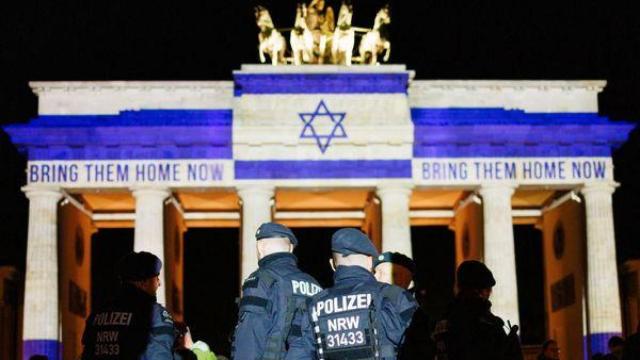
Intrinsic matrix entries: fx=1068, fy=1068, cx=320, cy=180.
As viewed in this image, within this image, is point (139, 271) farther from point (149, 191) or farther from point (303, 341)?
point (149, 191)

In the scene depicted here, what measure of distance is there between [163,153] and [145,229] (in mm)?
2997

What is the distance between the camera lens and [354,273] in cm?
856

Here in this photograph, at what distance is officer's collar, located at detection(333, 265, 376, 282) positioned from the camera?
8.54m

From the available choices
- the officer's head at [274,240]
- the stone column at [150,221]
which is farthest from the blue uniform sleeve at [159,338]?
the stone column at [150,221]

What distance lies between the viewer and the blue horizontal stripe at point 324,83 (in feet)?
135

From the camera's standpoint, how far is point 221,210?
4694 centimetres

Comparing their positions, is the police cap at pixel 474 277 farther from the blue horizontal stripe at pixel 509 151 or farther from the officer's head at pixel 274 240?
the blue horizontal stripe at pixel 509 151

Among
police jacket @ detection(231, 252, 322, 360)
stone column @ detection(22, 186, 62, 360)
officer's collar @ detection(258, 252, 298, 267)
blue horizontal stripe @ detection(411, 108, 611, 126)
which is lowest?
police jacket @ detection(231, 252, 322, 360)

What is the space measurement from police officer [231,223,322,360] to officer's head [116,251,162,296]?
0.82 metres

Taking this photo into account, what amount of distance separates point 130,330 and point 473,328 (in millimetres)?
2826

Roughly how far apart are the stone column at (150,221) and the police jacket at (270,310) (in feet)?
101

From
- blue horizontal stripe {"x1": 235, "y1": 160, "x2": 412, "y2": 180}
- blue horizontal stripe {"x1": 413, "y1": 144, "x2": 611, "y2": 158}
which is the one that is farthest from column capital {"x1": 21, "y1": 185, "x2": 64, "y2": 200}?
blue horizontal stripe {"x1": 413, "y1": 144, "x2": 611, "y2": 158}

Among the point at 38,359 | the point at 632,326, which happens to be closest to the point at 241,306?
the point at 38,359

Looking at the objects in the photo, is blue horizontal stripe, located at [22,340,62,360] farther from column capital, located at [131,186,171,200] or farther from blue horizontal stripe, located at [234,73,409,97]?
blue horizontal stripe, located at [234,73,409,97]
